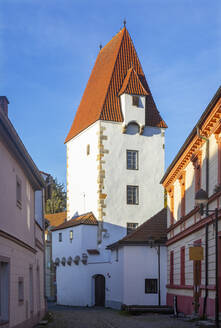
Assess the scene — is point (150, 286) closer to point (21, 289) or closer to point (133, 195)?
point (133, 195)

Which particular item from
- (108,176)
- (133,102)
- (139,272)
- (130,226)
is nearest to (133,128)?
(133,102)

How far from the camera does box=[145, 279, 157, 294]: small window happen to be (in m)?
39.6

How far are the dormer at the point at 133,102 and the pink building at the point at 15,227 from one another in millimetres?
29169

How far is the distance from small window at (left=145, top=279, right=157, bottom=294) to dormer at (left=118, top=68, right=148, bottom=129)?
16.9m

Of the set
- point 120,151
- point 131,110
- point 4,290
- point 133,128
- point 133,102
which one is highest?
point 133,102

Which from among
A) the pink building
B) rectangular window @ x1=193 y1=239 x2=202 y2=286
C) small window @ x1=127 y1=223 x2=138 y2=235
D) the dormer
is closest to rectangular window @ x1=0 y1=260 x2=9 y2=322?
the pink building

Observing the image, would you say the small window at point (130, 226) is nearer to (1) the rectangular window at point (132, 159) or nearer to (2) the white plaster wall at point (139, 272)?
(1) the rectangular window at point (132, 159)

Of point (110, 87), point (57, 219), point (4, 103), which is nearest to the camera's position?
point (4, 103)

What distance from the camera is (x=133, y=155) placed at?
53438 millimetres

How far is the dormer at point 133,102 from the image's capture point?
173ft

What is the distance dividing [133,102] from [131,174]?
6263 millimetres

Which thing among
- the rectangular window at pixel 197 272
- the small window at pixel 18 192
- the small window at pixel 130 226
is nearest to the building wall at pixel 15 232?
the small window at pixel 18 192

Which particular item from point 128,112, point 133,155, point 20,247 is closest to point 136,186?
point 133,155

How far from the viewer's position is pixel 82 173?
55.3m
